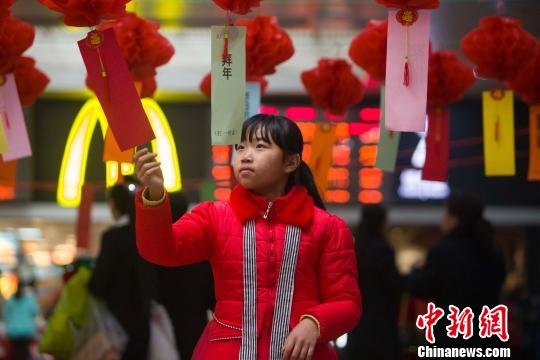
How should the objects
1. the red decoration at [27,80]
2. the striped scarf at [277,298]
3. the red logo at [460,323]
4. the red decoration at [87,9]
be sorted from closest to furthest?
the striped scarf at [277,298], the red decoration at [87,9], the red decoration at [27,80], the red logo at [460,323]

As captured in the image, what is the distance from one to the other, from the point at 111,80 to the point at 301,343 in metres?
0.98

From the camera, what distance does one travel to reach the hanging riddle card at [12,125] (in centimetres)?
315

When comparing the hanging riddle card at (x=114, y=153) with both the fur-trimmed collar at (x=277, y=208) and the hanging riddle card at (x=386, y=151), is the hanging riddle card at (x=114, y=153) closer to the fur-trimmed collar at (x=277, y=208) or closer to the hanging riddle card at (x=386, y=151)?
the fur-trimmed collar at (x=277, y=208)

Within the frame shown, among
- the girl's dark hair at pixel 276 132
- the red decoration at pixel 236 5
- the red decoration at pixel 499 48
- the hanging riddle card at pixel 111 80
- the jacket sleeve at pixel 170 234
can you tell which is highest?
the red decoration at pixel 236 5

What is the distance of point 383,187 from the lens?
8125 mm

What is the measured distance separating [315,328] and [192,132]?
19.5 feet

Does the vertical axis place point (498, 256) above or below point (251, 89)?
below

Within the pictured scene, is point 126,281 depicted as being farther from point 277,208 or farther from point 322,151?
point 277,208

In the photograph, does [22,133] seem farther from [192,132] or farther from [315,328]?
[192,132]

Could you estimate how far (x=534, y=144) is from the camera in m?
3.70

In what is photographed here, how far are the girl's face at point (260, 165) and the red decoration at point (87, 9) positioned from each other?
55 cm

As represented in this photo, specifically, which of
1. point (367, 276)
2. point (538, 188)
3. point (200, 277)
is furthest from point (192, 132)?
point (200, 277)

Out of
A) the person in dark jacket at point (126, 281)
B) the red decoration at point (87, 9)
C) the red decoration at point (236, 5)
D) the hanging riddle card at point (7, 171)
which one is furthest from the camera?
the person in dark jacket at point (126, 281)

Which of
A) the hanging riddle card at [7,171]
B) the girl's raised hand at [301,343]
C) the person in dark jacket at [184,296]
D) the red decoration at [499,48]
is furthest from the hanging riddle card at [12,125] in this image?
the red decoration at [499,48]
